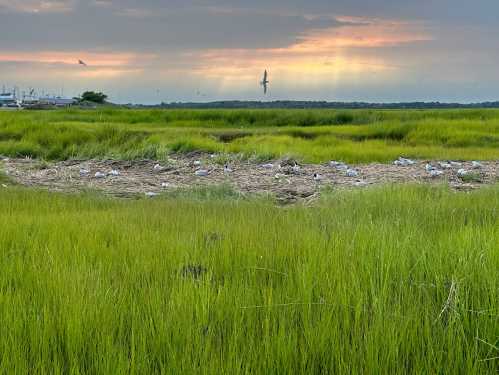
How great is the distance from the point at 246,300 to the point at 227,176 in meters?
6.64

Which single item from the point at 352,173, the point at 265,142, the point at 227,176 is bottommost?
the point at 227,176

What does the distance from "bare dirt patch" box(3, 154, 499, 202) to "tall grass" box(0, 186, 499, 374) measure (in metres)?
3.36

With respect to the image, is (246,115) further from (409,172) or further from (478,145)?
(409,172)

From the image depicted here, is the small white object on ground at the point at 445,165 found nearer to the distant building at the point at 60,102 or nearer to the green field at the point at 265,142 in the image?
the green field at the point at 265,142

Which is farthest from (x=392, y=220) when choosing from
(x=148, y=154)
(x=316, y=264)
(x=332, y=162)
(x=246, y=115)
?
(x=246, y=115)

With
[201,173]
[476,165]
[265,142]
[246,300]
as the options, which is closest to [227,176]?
[201,173]

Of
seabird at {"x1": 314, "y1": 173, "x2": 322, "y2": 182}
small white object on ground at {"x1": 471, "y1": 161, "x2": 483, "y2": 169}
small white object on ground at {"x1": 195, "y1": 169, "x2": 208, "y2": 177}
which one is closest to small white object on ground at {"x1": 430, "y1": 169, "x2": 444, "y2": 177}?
small white object on ground at {"x1": 471, "y1": 161, "x2": 483, "y2": 169}

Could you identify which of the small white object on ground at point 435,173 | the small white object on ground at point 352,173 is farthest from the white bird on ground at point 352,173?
the small white object on ground at point 435,173

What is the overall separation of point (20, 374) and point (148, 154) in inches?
393

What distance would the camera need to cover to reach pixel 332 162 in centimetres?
1005

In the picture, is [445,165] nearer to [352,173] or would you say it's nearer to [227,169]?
[352,173]

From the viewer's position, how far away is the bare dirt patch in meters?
7.49

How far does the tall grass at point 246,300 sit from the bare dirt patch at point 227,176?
132 inches

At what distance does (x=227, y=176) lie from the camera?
29.1 ft
